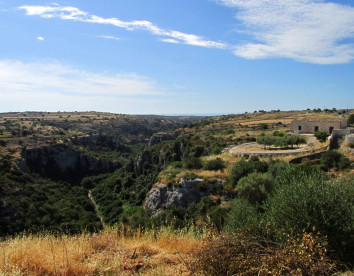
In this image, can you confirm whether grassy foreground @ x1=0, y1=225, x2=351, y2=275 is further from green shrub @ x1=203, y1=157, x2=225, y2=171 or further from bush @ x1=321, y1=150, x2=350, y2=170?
green shrub @ x1=203, y1=157, x2=225, y2=171

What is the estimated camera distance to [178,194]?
24.2 m

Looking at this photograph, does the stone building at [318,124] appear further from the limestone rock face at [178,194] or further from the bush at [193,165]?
the limestone rock face at [178,194]

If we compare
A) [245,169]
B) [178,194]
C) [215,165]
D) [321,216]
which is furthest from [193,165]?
[321,216]

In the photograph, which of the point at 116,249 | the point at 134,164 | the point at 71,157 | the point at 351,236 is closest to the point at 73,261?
the point at 116,249

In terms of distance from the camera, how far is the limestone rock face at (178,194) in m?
22.9

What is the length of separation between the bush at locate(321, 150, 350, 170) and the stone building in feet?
51.4

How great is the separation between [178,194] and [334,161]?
14292 mm

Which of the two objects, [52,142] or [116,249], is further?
[52,142]

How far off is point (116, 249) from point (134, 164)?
52.3 meters

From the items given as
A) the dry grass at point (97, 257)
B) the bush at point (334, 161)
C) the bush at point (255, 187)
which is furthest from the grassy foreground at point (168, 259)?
the bush at point (334, 161)

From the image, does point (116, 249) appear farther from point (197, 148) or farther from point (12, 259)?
point (197, 148)

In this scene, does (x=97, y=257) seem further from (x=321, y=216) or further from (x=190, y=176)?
(x=190, y=176)

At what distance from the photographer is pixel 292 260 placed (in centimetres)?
371

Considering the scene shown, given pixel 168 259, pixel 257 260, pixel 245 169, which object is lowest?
pixel 245 169
